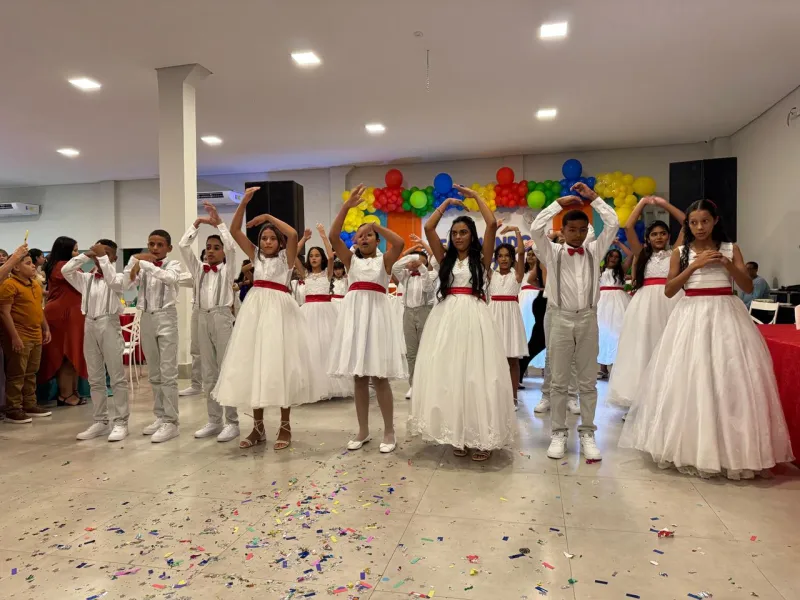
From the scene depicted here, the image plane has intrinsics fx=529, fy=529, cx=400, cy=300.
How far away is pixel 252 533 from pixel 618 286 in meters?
5.07

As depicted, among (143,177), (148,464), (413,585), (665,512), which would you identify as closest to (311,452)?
(148,464)

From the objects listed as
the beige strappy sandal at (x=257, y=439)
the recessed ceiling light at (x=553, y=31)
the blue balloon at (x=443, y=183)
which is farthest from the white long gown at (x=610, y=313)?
the blue balloon at (x=443, y=183)

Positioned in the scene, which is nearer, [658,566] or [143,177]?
[658,566]

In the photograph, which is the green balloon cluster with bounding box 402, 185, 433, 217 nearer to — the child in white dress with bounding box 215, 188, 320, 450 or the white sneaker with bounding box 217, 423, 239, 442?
the child in white dress with bounding box 215, 188, 320, 450

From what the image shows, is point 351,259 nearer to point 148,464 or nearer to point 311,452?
point 311,452

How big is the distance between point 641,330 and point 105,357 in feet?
14.0

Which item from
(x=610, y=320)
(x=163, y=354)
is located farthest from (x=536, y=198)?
(x=163, y=354)

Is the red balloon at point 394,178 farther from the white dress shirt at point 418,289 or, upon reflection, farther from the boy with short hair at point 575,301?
the boy with short hair at point 575,301

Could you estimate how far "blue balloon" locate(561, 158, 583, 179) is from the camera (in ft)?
34.3

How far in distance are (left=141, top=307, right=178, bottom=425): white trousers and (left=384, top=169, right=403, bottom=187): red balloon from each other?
26.1 ft

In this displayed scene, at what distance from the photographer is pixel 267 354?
362 cm

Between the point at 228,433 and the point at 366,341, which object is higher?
the point at 366,341

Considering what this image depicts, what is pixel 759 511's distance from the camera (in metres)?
2.63

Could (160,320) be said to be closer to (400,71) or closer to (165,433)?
(165,433)
